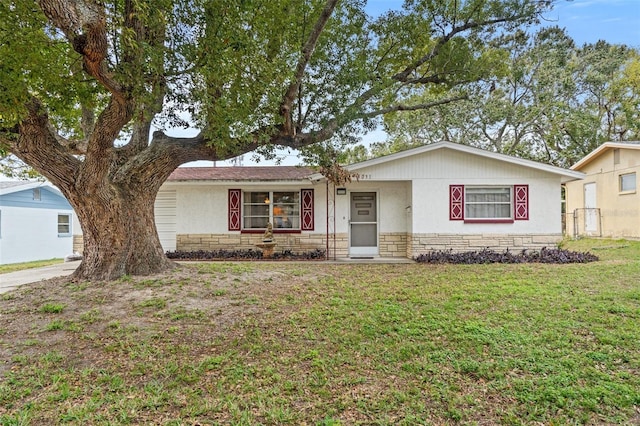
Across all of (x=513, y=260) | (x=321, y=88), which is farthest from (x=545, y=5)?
(x=513, y=260)

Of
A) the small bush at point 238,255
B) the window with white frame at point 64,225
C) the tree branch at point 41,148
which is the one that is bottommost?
the small bush at point 238,255

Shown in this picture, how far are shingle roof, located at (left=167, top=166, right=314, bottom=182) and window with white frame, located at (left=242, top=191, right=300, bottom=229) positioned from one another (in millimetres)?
585

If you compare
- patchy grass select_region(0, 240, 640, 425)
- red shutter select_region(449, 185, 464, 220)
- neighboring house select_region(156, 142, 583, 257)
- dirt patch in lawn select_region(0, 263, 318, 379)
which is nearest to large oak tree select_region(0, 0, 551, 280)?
dirt patch in lawn select_region(0, 263, 318, 379)

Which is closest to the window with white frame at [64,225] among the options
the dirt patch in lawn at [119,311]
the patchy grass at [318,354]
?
the dirt patch in lawn at [119,311]

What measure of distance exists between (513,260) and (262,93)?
8005mm

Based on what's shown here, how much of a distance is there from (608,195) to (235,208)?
15.6 m

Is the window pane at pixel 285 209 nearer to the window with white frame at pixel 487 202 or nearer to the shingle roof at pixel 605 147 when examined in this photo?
the window with white frame at pixel 487 202

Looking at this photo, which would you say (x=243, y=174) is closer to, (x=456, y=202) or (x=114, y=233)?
(x=114, y=233)

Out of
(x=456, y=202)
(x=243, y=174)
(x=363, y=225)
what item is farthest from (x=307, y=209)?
(x=456, y=202)

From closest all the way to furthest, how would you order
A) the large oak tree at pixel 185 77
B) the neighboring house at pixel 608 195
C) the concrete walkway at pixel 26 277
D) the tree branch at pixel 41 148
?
1. the large oak tree at pixel 185 77
2. the tree branch at pixel 41 148
3. the concrete walkway at pixel 26 277
4. the neighboring house at pixel 608 195

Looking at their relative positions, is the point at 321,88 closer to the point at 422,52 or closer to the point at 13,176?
the point at 422,52

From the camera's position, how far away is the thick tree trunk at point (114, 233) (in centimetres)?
623

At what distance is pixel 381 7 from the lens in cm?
801

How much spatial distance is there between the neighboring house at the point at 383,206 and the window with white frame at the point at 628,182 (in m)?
5.29
